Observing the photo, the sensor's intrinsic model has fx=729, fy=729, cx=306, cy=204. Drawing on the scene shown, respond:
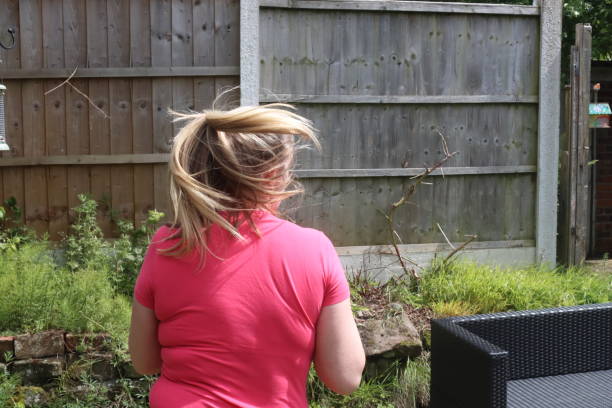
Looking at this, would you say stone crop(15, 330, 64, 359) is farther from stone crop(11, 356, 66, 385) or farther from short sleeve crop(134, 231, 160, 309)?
short sleeve crop(134, 231, 160, 309)

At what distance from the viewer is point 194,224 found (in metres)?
1.48

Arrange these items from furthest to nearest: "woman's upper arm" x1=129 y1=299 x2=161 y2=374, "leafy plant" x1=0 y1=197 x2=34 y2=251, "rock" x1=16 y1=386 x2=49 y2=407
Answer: "leafy plant" x1=0 y1=197 x2=34 y2=251 → "rock" x1=16 y1=386 x2=49 y2=407 → "woman's upper arm" x1=129 y1=299 x2=161 y2=374

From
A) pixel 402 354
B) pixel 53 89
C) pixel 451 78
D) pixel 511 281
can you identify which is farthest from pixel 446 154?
pixel 53 89

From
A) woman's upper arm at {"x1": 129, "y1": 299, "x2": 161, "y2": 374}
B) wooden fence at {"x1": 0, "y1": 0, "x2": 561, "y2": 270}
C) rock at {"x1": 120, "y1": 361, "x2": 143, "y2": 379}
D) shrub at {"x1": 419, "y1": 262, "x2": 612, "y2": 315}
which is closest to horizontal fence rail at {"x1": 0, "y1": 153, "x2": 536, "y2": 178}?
wooden fence at {"x1": 0, "y1": 0, "x2": 561, "y2": 270}

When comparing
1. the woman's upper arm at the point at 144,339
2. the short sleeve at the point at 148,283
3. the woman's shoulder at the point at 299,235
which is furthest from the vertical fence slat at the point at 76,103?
the woman's shoulder at the point at 299,235

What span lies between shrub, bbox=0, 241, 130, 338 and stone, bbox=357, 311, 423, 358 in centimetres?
132

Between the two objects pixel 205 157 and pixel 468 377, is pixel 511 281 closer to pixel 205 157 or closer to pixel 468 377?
pixel 468 377

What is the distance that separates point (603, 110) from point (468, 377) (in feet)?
15.6

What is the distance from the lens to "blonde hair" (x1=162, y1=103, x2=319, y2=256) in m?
1.48

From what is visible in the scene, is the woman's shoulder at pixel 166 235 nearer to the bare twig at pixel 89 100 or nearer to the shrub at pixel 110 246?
the shrub at pixel 110 246

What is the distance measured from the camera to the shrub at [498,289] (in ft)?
15.2

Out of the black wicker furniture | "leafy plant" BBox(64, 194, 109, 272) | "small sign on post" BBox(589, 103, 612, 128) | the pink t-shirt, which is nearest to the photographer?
the pink t-shirt

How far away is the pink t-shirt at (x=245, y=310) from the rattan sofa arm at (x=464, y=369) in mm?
1162

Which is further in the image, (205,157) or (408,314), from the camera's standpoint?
(408,314)
